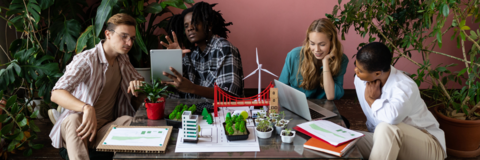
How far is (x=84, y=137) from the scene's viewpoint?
1430 mm

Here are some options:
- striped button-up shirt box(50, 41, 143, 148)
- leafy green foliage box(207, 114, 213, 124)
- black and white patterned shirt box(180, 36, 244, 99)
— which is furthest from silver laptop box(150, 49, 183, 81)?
leafy green foliage box(207, 114, 213, 124)

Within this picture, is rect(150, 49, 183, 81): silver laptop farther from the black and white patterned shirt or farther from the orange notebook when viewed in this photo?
the orange notebook

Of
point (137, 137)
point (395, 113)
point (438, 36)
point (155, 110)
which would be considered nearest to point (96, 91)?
point (155, 110)

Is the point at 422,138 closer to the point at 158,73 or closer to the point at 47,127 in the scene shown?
the point at 158,73

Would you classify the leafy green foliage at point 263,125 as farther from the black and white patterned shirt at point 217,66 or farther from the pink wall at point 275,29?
the pink wall at point 275,29

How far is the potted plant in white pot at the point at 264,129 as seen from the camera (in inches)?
48.8

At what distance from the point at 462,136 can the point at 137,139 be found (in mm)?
2133

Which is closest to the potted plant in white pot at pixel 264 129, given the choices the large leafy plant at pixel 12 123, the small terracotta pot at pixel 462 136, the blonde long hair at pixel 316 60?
the blonde long hair at pixel 316 60

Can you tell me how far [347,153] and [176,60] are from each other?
1.00 m

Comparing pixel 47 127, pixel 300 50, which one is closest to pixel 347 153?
pixel 300 50

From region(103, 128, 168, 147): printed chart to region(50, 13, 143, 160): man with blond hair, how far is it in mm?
287

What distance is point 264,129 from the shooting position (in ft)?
4.13

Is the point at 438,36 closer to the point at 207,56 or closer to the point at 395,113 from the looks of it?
the point at 395,113

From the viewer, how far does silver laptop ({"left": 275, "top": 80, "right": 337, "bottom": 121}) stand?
1.41 m
